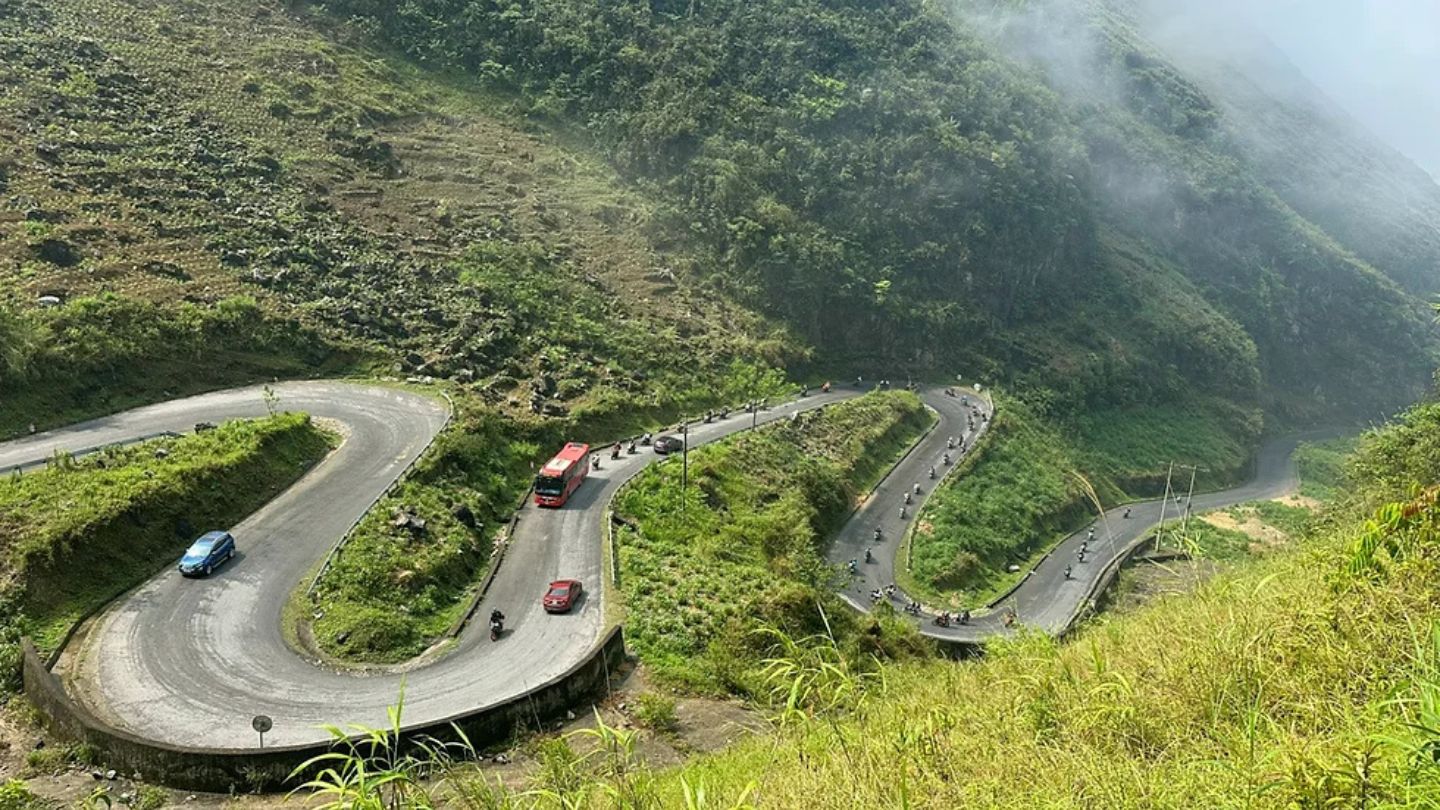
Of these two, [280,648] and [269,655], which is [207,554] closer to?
[280,648]

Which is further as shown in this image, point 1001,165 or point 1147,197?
point 1147,197

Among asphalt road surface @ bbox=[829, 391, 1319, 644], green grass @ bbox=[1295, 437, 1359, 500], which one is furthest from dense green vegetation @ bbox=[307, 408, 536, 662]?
green grass @ bbox=[1295, 437, 1359, 500]

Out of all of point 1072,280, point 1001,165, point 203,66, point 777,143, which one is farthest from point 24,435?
point 1072,280

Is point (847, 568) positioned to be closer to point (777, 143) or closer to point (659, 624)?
point (659, 624)

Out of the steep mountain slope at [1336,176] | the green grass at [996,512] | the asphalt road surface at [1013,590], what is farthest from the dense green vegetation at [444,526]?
the steep mountain slope at [1336,176]

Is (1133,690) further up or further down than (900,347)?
further up

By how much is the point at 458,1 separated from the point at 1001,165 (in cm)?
6294

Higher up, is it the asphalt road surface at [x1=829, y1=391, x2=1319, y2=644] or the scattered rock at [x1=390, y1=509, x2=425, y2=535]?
the scattered rock at [x1=390, y1=509, x2=425, y2=535]

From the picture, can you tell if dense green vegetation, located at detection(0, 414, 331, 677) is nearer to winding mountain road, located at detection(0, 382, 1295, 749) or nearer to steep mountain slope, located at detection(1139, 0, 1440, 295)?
winding mountain road, located at detection(0, 382, 1295, 749)

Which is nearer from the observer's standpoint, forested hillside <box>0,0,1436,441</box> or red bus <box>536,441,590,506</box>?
red bus <box>536,441,590,506</box>

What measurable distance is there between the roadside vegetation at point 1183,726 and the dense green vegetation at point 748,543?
3.69 ft

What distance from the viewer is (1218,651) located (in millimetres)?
5781

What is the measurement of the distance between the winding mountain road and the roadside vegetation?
3.14 m

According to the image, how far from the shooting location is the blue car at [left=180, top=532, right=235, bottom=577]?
21312mm
